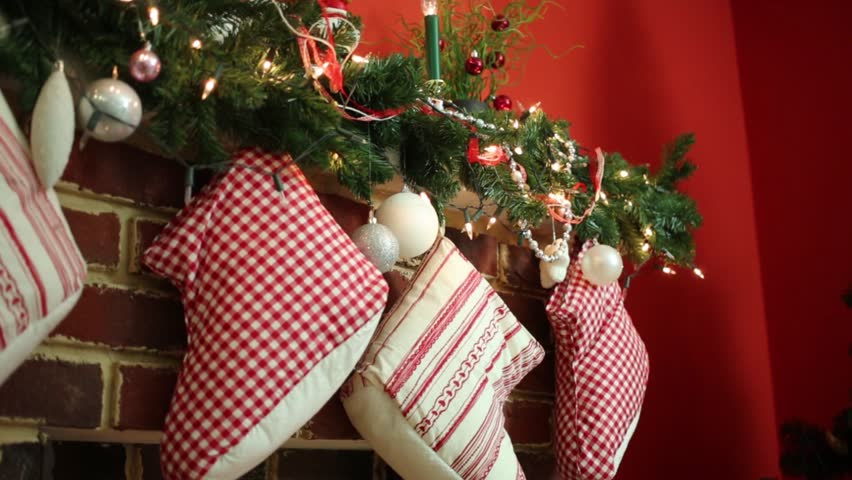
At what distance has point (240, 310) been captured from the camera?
100 cm

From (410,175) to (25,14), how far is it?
567mm

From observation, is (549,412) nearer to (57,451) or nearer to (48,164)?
(57,451)

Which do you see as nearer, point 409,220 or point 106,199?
point 106,199

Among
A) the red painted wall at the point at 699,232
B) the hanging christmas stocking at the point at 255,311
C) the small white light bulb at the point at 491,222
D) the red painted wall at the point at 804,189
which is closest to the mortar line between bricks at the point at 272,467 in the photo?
the hanging christmas stocking at the point at 255,311

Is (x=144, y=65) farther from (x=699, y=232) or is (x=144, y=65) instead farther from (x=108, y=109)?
(x=699, y=232)

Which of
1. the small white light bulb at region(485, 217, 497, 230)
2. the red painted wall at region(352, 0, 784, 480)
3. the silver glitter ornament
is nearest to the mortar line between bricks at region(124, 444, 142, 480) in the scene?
the silver glitter ornament

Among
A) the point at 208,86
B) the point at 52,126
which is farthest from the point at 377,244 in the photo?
the point at 52,126

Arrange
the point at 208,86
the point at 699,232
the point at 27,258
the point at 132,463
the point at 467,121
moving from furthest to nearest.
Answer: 1. the point at 699,232
2. the point at 467,121
3. the point at 132,463
4. the point at 208,86
5. the point at 27,258

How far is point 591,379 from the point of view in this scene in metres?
1.47

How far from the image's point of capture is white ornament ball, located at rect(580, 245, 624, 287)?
4.83ft

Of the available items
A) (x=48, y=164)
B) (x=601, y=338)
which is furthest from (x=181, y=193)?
(x=601, y=338)

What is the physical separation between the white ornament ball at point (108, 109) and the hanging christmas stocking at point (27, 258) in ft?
0.21

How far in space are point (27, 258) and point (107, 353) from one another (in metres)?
0.24

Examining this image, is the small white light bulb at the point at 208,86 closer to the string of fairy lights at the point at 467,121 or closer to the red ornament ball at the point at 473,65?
the string of fairy lights at the point at 467,121
